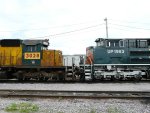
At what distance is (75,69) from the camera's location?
22766mm

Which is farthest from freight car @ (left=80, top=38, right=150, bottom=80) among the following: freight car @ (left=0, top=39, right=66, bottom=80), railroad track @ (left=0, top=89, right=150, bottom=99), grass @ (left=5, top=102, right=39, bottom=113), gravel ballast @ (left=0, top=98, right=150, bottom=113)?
grass @ (left=5, top=102, right=39, bottom=113)

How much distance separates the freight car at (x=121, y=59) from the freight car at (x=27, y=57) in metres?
2.27

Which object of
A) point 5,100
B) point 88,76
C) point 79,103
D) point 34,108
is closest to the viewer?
point 34,108

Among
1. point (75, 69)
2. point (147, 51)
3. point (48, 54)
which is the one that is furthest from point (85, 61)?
point (147, 51)

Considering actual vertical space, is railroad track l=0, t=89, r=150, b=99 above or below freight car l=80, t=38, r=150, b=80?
below

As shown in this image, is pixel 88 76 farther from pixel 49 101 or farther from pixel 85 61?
pixel 49 101

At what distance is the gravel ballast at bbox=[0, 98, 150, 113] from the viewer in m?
9.41

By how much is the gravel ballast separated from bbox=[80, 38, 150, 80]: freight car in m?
11.0

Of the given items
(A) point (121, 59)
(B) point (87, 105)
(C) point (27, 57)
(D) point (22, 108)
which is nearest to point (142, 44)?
(A) point (121, 59)

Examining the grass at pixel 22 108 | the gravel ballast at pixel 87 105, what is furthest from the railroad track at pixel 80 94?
the grass at pixel 22 108

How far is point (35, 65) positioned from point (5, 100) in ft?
36.7

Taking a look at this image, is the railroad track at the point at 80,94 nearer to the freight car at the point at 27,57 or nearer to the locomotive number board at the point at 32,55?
the freight car at the point at 27,57

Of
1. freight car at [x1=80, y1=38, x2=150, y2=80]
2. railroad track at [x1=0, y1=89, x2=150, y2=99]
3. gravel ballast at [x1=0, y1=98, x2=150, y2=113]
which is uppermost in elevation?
freight car at [x1=80, y1=38, x2=150, y2=80]

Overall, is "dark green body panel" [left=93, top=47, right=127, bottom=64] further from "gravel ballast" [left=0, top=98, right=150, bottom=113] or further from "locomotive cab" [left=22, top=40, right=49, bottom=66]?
"gravel ballast" [left=0, top=98, right=150, bottom=113]
